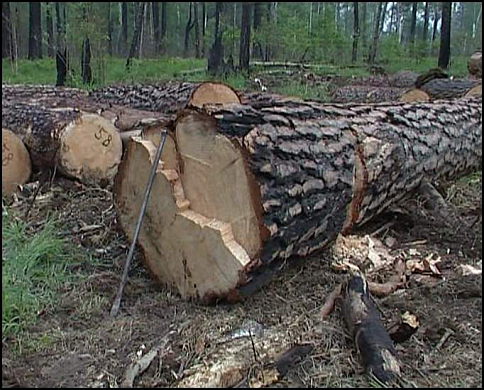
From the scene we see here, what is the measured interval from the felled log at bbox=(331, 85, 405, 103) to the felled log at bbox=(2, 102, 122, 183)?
4.99m

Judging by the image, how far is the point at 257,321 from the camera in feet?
8.43

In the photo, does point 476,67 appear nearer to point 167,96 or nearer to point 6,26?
point 167,96

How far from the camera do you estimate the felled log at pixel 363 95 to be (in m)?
8.73

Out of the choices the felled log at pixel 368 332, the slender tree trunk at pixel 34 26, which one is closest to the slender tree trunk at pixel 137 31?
the slender tree trunk at pixel 34 26

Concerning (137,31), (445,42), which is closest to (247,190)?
(137,31)

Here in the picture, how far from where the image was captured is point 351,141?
10.5ft

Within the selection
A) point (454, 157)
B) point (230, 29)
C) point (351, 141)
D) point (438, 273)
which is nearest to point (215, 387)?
point (438, 273)

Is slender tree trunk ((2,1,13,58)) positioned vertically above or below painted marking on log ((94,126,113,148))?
above

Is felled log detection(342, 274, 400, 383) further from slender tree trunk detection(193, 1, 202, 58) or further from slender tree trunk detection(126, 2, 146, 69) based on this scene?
slender tree trunk detection(193, 1, 202, 58)

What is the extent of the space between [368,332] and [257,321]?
0.51m

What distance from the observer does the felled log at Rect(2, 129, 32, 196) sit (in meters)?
4.29

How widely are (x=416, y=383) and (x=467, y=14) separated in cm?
4661

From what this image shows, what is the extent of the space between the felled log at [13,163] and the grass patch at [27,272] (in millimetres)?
940

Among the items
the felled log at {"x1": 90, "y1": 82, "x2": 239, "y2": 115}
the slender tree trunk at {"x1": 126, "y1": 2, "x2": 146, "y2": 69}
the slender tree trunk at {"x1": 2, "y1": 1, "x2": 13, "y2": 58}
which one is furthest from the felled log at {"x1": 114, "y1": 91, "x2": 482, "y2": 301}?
the slender tree trunk at {"x1": 126, "y1": 2, "x2": 146, "y2": 69}
